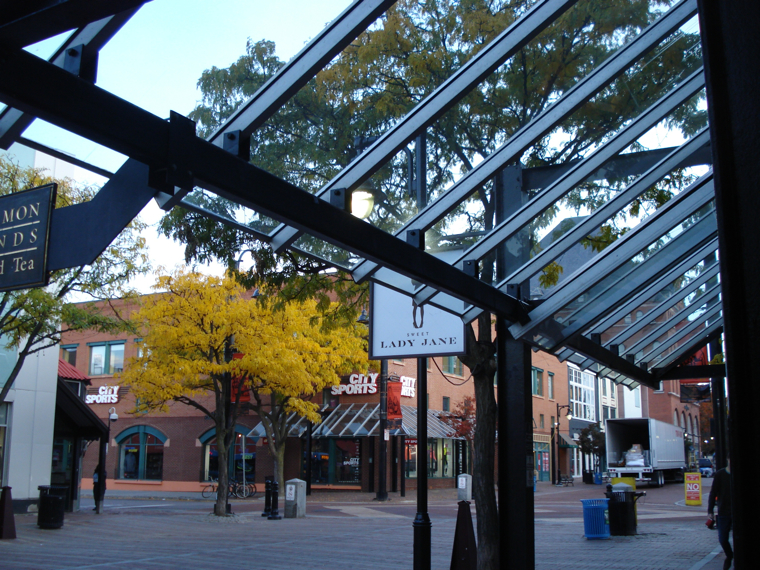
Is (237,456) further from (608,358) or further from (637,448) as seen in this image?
(608,358)

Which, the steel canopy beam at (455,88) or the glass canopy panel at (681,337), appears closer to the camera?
the steel canopy beam at (455,88)

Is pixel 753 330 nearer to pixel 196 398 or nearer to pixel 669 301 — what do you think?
pixel 669 301

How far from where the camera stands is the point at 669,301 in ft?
36.0

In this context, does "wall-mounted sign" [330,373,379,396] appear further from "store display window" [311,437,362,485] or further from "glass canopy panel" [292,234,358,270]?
"glass canopy panel" [292,234,358,270]

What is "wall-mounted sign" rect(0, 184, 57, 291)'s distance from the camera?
4.30m

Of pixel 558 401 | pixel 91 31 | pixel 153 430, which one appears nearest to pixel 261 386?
pixel 153 430

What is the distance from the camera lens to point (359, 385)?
36219 mm

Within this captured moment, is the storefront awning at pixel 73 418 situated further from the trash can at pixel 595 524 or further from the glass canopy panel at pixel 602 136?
the glass canopy panel at pixel 602 136

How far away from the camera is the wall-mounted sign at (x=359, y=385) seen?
3588 centimetres

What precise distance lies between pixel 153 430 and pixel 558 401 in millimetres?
28508

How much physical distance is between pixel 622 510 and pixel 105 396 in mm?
32979

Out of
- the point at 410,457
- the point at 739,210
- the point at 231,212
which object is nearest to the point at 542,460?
the point at 410,457

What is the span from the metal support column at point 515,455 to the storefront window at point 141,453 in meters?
35.4

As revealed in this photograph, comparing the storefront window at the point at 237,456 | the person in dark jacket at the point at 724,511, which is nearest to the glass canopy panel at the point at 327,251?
the person in dark jacket at the point at 724,511
